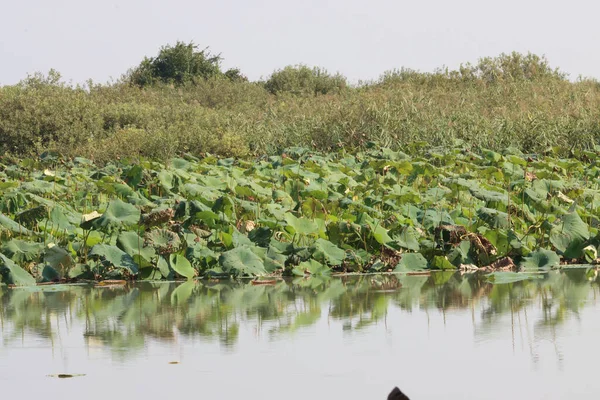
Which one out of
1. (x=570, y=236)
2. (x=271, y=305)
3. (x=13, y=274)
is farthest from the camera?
(x=570, y=236)

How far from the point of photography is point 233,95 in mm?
30953

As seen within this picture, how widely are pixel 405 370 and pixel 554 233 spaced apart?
4.13 meters

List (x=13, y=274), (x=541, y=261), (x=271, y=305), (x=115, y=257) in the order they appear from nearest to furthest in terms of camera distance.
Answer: (x=271, y=305), (x=13, y=274), (x=115, y=257), (x=541, y=261)

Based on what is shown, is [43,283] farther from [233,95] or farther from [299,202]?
[233,95]

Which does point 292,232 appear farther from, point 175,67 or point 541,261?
point 175,67

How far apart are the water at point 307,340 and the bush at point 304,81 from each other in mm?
28751

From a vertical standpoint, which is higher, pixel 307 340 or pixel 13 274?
pixel 13 274

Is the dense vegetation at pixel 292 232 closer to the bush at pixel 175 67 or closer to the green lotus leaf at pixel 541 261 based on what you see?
the green lotus leaf at pixel 541 261

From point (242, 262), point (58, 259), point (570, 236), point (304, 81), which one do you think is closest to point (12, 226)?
point (58, 259)

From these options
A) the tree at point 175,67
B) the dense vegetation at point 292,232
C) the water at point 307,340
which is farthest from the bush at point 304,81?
the water at point 307,340

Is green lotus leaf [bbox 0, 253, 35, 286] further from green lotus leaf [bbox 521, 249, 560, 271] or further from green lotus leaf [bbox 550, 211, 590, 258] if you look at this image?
green lotus leaf [bbox 550, 211, 590, 258]

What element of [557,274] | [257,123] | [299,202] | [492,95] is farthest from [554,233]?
[492,95]

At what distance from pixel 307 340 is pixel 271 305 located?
1249mm

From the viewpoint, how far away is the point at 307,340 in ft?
16.3
